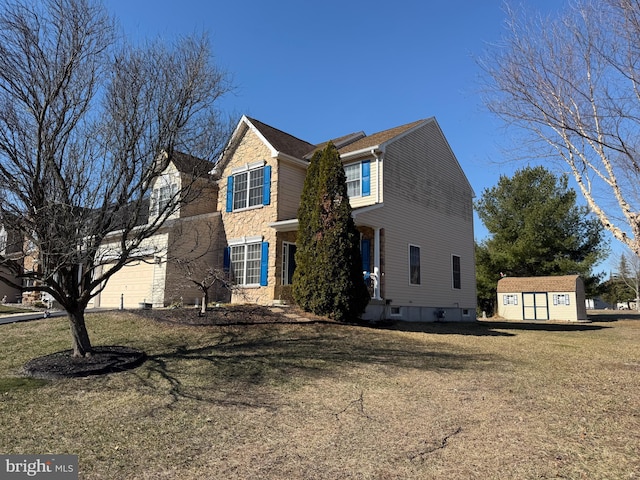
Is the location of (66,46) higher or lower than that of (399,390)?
higher

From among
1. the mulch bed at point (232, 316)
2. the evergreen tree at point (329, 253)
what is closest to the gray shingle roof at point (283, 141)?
the evergreen tree at point (329, 253)

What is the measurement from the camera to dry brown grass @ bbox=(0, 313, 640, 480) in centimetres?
430

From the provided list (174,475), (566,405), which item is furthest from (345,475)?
(566,405)

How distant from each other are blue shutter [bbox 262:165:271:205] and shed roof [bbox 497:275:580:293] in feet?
66.9

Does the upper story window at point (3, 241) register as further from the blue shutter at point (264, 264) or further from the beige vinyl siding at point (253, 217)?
the blue shutter at point (264, 264)

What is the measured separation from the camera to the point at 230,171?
18453 mm

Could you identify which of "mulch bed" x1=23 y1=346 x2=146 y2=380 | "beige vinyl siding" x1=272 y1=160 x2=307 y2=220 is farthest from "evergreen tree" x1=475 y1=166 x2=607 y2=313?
"mulch bed" x1=23 y1=346 x2=146 y2=380

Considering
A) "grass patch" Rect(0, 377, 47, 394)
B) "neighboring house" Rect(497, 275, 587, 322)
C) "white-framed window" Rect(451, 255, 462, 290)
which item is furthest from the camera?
"neighboring house" Rect(497, 275, 587, 322)

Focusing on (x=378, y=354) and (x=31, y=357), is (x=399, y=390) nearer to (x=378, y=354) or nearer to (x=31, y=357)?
(x=378, y=354)

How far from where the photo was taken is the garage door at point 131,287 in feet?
58.4

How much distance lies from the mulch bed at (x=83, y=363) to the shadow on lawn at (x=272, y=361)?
378 millimetres

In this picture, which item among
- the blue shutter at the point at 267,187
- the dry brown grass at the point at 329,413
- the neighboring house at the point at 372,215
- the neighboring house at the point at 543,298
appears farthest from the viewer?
the neighboring house at the point at 543,298

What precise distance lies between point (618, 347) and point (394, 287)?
6.91 m

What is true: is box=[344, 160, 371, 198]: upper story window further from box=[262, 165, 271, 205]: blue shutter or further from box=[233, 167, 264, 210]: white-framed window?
box=[233, 167, 264, 210]: white-framed window
